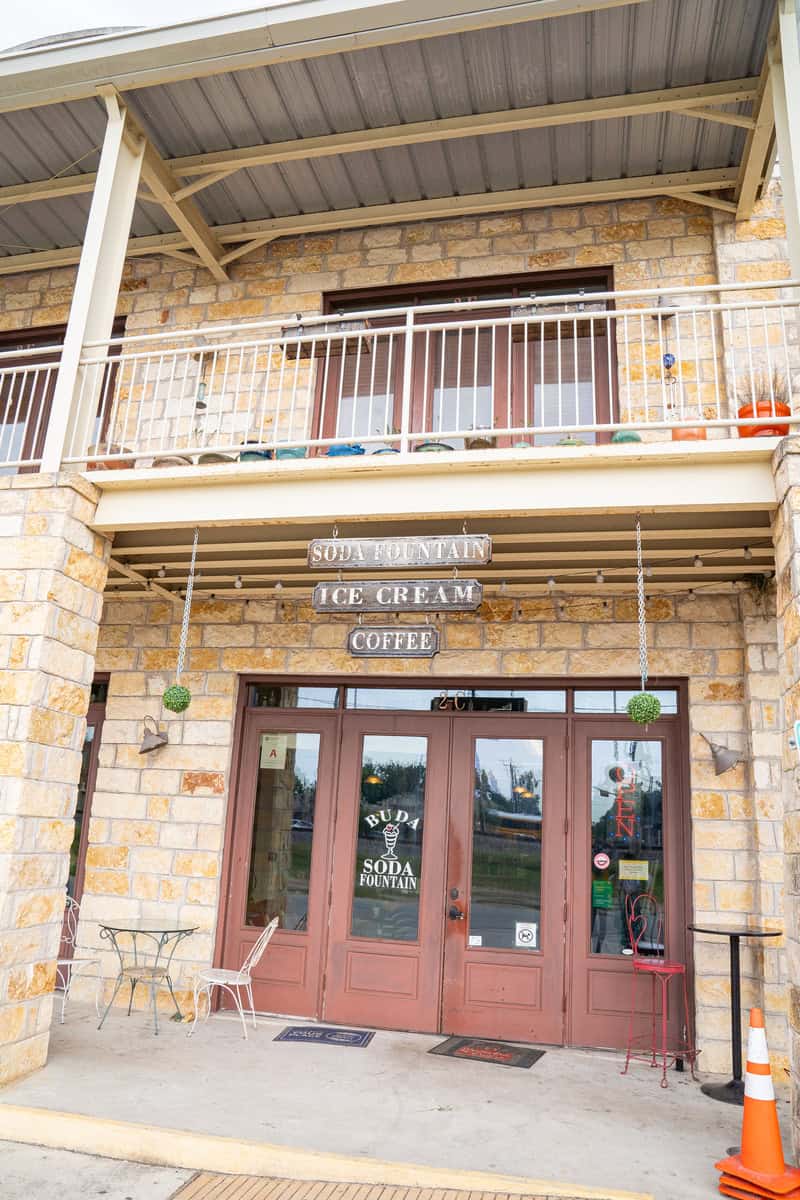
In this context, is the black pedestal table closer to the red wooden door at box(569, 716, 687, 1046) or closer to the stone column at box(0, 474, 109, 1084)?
the red wooden door at box(569, 716, 687, 1046)

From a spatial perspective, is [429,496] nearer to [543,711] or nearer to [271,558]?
[271,558]

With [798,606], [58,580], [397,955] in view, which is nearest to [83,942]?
[397,955]

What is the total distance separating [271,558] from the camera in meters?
5.95

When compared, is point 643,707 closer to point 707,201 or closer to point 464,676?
point 464,676

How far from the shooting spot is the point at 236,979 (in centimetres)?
561

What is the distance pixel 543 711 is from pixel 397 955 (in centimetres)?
213

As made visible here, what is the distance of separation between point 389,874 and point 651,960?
1.99 meters

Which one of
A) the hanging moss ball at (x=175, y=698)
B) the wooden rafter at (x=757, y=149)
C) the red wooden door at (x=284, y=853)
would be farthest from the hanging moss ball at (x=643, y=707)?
the wooden rafter at (x=757, y=149)

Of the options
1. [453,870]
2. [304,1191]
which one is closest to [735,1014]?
[453,870]

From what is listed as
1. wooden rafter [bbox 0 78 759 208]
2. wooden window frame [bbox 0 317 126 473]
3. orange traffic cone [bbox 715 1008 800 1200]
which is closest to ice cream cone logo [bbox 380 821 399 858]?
orange traffic cone [bbox 715 1008 800 1200]

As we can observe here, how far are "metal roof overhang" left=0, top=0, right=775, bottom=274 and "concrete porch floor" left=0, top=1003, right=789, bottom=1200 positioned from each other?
6.19 meters

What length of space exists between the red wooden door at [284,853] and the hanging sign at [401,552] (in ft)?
7.50

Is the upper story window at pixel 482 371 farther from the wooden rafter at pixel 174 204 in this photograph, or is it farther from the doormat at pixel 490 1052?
the doormat at pixel 490 1052

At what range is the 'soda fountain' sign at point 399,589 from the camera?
15.1 ft
